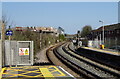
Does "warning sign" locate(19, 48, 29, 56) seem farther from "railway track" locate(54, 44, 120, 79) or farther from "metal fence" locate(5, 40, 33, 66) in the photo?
"railway track" locate(54, 44, 120, 79)

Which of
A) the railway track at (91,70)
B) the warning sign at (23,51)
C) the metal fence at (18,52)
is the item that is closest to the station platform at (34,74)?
the railway track at (91,70)

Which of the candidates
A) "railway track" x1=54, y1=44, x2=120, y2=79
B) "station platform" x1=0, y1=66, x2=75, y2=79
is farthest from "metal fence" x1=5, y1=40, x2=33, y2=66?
"railway track" x1=54, y1=44, x2=120, y2=79

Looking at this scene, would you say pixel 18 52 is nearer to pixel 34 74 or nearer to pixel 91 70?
pixel 34 74

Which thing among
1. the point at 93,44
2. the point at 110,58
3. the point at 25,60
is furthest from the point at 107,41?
the point at 25,60

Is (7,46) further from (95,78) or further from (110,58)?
(110,58)

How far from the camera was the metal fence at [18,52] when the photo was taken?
12.7 meters

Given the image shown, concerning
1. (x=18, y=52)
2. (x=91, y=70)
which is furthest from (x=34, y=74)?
(x=91, y=70)

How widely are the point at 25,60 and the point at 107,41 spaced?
1088 inches

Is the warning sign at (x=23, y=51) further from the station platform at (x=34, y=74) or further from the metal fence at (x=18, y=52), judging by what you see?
the station platform at (x=34, y=74)

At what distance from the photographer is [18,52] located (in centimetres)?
1283

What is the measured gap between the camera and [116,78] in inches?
425

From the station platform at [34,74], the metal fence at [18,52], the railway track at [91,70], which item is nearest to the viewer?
the station platform at [34,74]

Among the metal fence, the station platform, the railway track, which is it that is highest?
the metal fence

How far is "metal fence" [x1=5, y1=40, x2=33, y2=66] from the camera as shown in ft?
41.7
